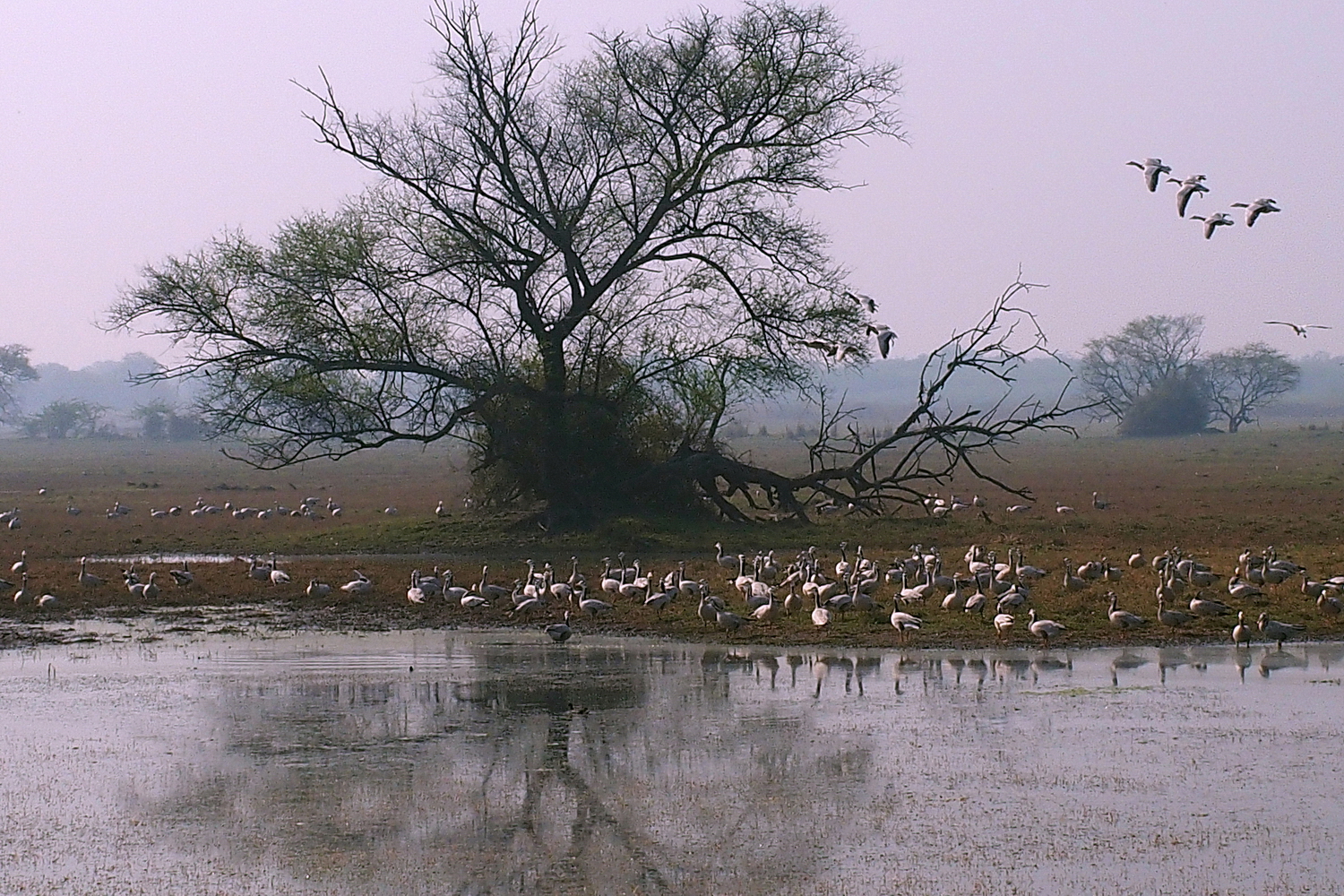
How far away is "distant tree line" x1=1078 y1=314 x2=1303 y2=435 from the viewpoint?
104 meters

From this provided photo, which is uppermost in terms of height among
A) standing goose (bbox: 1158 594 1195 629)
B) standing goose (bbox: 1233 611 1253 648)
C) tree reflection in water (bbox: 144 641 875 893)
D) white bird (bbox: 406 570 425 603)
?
white bird (bbox: 406 570 425 603)

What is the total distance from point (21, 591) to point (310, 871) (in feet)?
47.8

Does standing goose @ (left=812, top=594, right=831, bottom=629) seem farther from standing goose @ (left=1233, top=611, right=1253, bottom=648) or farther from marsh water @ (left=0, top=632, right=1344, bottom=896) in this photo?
standing goose @ (left=1233, top=611, right=1253, bottom=648)

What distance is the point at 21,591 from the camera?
2192 centimetres

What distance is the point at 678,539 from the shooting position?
29.7m

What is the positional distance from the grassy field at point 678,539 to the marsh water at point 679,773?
204 centimetres

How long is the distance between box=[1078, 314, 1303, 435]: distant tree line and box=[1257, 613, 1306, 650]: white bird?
89.1m

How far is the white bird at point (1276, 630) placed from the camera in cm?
1723

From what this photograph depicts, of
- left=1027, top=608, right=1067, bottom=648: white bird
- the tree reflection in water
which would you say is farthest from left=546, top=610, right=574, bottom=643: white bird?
left=1027, top=608, right=1067, bottom=648: white bird

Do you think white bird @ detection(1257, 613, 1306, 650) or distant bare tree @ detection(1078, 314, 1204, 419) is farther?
distant bare tree @ detection(1078, 314, 1204, 419)

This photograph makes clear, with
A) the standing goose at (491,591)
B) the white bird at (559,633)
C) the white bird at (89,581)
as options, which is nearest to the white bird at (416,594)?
the standing goose at (491,591)

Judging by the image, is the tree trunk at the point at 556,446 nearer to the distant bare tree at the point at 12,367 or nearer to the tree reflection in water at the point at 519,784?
the tree reflection in water at the point at 519,784

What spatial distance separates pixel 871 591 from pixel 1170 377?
93.7 metres

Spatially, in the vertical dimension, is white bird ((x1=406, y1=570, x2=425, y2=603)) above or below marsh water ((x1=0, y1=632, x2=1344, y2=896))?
above
